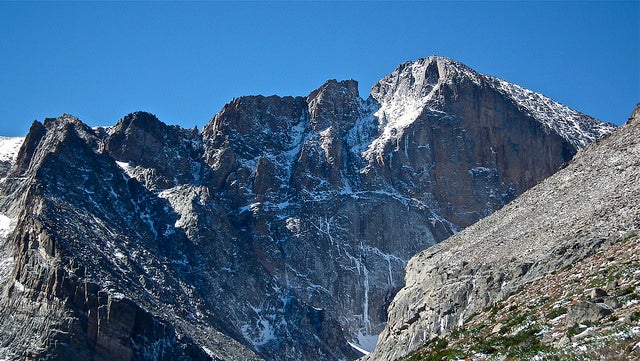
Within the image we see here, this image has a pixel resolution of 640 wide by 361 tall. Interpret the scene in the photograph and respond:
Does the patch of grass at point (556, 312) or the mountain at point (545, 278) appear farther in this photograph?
the patch of grass at point (556, 312)

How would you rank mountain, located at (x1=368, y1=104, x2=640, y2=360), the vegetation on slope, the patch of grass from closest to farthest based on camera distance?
the vegetation on slope < mountain, located at (x1=368, y1=104, x2=640, y2=360) < the patch of grass

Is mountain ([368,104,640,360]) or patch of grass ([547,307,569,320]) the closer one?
mountain ([368,104,640,360])

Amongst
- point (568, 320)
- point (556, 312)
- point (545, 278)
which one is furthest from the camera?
point (545, 278)

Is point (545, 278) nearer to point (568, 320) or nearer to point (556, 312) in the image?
point (556, 312)

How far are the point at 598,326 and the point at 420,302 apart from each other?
46.3 meters

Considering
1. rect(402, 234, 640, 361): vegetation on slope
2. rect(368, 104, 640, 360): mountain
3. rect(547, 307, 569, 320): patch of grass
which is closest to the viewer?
rect(402, 234, 640, 361): vegetation on slope

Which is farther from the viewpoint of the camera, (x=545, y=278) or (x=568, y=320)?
(x=545, y=278)

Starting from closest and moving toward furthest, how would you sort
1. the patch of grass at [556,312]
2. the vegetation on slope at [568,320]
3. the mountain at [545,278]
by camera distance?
1. the vegetation on slope at [568,320]
2. the mountain at [545,278]
3. the patch of grass at [556,312]

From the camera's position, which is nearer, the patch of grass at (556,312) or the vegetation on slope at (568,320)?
the vegetation on slope at (568,320)

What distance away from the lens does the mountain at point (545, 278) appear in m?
45.4

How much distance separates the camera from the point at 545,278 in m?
66.8

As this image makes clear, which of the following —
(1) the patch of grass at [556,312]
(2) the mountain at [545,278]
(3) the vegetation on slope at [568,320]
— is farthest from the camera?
(1) the patch of grass at [556,312]

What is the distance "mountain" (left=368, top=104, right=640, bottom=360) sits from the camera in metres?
45.4

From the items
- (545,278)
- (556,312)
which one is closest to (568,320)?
(556,312)
